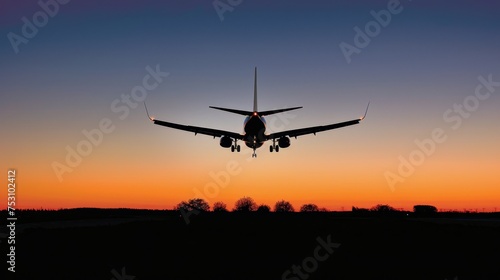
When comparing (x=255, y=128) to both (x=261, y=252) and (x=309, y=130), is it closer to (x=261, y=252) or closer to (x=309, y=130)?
(x=309, y=130)

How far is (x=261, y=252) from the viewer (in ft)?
180

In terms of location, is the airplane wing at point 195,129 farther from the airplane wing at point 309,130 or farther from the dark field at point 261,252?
the dark field at point 261,252

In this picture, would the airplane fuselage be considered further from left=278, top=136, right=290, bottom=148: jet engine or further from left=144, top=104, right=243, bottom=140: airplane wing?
left=144, top=104, right=243, bottom=140: airplane wing

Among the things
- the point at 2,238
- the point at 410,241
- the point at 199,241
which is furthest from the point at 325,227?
the point at 2,238

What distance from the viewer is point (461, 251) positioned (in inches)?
2141

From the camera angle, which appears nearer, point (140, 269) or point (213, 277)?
point (213, 277)

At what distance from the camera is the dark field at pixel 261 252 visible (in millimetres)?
43906

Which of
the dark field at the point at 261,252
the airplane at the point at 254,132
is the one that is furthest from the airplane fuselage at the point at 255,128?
the dark field at the point at 261,252

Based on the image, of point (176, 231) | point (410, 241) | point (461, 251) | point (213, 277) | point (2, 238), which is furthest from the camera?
point (176, 231)

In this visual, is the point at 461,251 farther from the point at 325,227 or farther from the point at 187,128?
the point at 187,128

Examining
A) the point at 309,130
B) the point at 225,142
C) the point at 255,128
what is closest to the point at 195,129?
the point at 225,142

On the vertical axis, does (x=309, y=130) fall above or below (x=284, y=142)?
above

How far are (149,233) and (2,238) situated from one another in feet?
54.2

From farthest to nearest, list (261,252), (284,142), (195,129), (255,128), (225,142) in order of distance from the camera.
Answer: (195,129) → (284,142) → (225,142) → (255,128) → (261,252)
